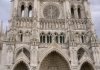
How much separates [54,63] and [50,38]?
380 centimetres

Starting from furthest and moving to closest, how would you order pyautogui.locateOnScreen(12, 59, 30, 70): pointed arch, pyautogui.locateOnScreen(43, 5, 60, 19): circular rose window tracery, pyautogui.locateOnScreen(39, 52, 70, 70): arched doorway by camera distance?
1. pyautogui.locateOnScreen(43, 5, 60, 19): circular rose window tracery
2. pyautogui.locateOnScreen(39, 52, 70, 70): arched doorway
3. pyautogui.locateOnScreen(12, 59, 30, 70): pointed arch

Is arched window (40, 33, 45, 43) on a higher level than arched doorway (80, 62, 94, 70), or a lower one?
higher

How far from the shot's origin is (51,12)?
A: 2589 centimetres

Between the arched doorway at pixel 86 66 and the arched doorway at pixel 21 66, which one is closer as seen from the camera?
the arched doorway at pixel 21 66

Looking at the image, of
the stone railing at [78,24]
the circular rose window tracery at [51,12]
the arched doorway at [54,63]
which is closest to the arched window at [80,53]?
the arched doorway at [54,63]

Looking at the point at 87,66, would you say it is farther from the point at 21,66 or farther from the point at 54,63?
the point at 21,66

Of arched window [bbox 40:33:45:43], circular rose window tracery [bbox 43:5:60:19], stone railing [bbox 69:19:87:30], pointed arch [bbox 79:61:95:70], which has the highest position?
circular rose window tracery [bbox 43:5:60:19]

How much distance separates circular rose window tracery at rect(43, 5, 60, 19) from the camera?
2560 cm

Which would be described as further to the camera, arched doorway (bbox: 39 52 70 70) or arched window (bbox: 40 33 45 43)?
arched window (bbox: 40 33 45 43)

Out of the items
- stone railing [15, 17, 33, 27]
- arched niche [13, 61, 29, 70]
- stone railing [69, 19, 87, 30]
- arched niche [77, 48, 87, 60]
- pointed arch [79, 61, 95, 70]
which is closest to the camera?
arched niche [13, 61, 29, 70]

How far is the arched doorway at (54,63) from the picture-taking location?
21.5 m

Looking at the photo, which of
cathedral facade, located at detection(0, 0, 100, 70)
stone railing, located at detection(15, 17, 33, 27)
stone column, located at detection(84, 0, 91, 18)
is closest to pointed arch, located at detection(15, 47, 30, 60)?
cathedral facade, located at detection(0, 0, 100, 70)

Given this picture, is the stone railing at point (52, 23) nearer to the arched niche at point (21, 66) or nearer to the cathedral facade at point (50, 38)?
the cathedral facade at point (50, 38)

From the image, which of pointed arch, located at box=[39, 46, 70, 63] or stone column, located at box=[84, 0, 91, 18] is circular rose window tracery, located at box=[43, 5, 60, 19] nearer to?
stone column, located at box=[84, 0, 91, 18]
